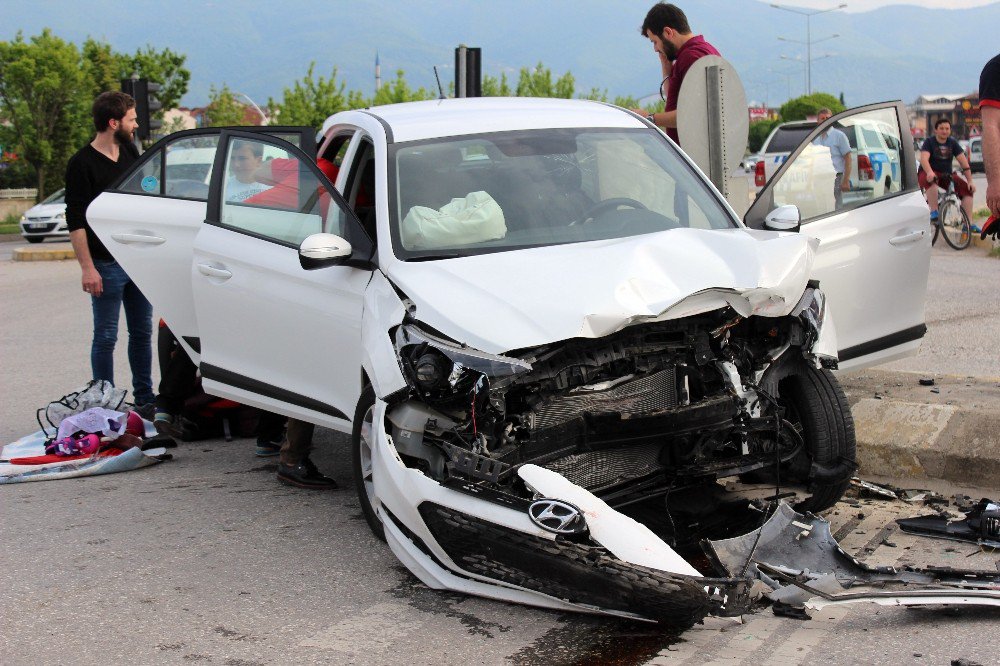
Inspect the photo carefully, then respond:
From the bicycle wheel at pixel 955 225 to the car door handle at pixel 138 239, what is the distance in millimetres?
13380

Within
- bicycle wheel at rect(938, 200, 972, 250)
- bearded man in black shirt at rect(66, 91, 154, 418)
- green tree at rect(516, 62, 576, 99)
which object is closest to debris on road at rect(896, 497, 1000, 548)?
bearded man in black shirt at rect(66, 91, 154, 418)

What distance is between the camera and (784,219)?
18.8 feet

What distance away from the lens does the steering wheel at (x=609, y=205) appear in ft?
18.2

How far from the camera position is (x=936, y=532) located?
503 centimetres

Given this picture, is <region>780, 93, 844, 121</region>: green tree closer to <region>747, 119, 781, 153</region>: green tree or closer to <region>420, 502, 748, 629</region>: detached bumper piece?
<region>747, 119, 781, 153</region>: green tree

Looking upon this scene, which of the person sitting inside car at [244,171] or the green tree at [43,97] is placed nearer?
the person sitting inside car at [244,171]

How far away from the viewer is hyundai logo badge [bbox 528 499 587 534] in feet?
12.9

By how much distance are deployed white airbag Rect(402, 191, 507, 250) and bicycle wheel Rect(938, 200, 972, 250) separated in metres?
13.6

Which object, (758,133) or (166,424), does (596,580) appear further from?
(758,133)

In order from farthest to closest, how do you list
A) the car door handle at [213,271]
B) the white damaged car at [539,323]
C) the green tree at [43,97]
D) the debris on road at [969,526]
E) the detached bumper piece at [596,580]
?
the green tree at [43,97] < the car door handle at [213,271] < the debris on road at [969,526] < the white damaged car at [539,323] < the detached bumper piece at [596,580]

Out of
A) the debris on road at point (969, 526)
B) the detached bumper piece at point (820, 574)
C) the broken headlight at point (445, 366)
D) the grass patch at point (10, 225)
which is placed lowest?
the debris on road at point (969, 526)

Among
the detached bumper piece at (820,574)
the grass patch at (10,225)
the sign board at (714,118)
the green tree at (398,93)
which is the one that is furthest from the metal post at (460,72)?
the green tree at (398,93)

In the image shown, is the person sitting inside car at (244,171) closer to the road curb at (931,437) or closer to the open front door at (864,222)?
the open front door at (864,222)

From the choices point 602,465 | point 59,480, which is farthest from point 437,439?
point 59,480
